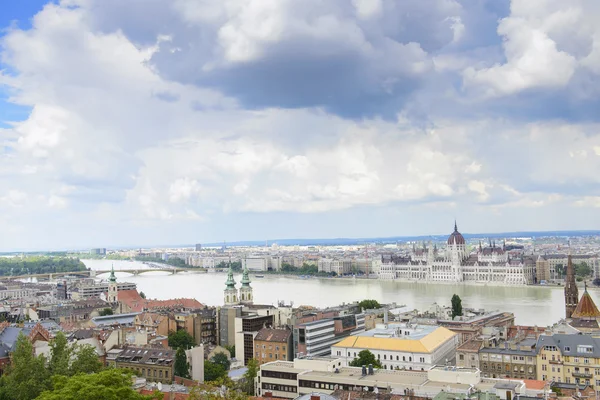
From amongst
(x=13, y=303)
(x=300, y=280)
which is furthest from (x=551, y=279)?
(x=13, y=303)

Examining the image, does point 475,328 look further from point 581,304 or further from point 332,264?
point 332,264

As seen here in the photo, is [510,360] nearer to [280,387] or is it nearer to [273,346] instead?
[280,387]

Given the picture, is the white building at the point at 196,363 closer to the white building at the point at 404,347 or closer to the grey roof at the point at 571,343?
the white building at the point at 404,347

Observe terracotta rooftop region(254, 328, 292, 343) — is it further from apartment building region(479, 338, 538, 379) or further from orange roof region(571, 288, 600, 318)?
orange roof region(571, 288, 600, 318)

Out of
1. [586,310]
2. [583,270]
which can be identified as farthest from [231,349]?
[583,270]

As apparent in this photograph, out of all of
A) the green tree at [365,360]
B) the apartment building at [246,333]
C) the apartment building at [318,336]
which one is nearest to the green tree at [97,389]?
the green tree at [365,360]
